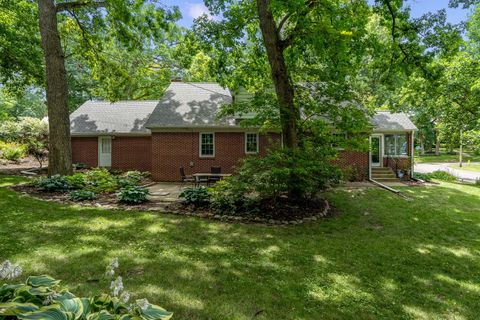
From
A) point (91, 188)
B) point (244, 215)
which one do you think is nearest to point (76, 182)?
point (91, 188)

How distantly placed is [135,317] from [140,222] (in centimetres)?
502

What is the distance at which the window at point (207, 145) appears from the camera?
14547 millimetres

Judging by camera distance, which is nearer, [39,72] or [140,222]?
[140,222]

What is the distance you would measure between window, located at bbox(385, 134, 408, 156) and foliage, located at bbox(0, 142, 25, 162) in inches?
900

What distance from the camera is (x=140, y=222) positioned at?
6562mm

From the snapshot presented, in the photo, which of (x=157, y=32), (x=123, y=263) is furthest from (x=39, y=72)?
(x=123, y=263)

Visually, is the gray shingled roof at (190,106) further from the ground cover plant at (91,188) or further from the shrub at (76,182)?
the shrub at (76,182)

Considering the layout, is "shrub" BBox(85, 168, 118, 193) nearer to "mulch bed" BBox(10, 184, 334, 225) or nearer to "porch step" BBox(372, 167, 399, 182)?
"mulch bed" BBox(10, 184, 334, 225)

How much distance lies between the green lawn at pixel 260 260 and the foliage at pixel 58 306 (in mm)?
1266

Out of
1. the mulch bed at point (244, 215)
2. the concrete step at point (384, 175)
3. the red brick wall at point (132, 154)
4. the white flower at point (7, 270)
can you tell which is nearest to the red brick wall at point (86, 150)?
the red brick wall at point (132, 154)

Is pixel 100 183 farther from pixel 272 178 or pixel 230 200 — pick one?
pixel 272 178

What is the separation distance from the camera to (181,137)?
565 inches

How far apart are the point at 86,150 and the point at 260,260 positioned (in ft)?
51.7

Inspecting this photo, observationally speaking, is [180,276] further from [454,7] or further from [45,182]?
[454,7]
